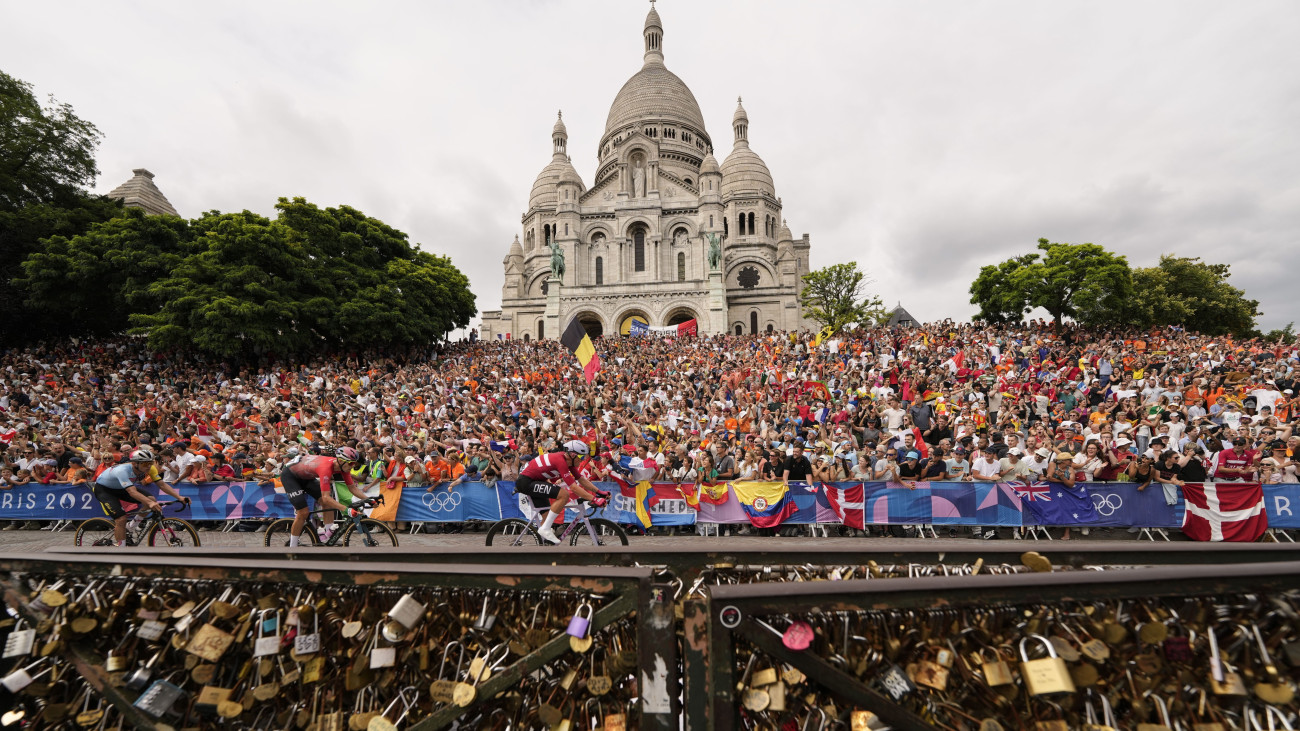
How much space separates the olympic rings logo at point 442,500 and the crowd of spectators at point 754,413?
19 centimetres

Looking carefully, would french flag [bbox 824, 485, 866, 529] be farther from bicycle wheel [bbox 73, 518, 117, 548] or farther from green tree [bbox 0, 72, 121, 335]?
green tree [bbox 0, 72, 121, 335]

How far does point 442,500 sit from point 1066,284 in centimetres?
4092

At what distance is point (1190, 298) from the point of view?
48.8 meters

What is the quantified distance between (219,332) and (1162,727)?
1275 inches

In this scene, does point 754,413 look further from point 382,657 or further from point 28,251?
point 28,251

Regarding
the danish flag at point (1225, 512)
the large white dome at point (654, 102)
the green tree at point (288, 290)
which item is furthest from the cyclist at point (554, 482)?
the large white dome at point (654, 102)

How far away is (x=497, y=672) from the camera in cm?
224

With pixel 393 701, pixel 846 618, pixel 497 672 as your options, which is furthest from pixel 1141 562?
pixel 393 701

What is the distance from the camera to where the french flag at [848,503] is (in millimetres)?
10906

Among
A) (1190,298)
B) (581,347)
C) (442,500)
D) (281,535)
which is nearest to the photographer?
(281,535)

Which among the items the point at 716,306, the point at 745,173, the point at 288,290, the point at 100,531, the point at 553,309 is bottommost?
the point at 100,531

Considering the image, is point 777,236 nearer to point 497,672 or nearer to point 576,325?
point 576,325

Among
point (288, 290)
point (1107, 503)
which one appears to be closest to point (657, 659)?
point (1107, 503)

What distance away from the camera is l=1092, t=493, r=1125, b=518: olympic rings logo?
403 inches
